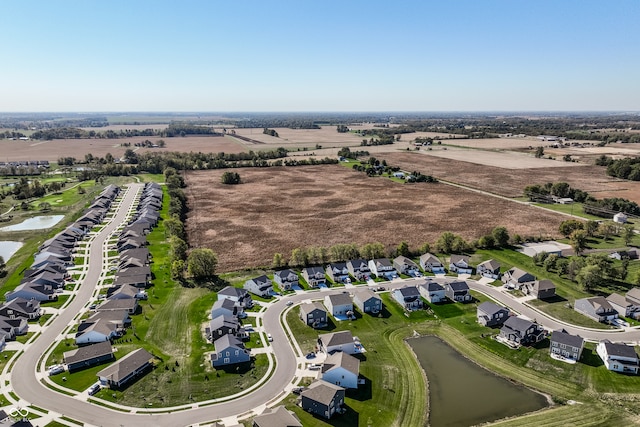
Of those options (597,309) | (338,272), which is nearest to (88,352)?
(338,272)

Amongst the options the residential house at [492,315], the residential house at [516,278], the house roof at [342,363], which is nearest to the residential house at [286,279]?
the house roof at [342,363]

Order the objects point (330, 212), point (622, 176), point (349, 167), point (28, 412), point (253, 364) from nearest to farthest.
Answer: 1. point (28, 412)
2. point (253, 364)
3. point (330, 212)
4. point (622, 176)
5. point (349, 167)

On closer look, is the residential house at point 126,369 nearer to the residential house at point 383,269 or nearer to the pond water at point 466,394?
the pond water at point 466,394

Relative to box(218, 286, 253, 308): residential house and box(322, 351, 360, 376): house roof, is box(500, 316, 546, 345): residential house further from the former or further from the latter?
box(218, 286, 253, 308): residential house

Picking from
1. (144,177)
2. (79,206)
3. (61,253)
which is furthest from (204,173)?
(61,253)

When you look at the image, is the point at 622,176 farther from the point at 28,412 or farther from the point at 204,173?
the point at 28,412

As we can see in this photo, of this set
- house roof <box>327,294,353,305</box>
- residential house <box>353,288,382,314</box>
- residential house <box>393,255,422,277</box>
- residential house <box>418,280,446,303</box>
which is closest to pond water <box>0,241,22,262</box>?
house roof <box>327,294,353,305</box>
